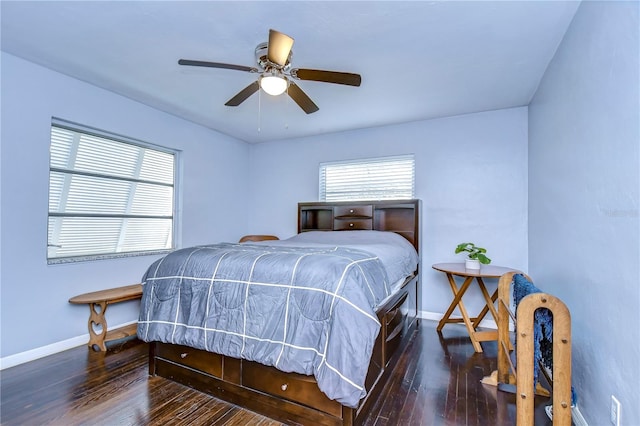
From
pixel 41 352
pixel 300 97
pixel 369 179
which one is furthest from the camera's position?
pixel 369 179

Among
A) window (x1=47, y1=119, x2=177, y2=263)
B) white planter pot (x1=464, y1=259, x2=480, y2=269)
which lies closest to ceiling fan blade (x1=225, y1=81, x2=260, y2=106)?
window (x1=47, y1=119, x2=177, y2=263)

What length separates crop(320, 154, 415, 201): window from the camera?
162 inches

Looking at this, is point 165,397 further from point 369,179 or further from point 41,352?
point 369,179

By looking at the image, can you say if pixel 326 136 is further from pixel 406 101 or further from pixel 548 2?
pixel 548 2

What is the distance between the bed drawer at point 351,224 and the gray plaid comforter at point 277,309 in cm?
187

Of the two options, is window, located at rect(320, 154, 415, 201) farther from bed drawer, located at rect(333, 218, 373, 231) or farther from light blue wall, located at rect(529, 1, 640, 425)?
light blue wall, located at rect(529, 1, 640, 425)

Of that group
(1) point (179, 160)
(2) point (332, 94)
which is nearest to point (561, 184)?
(2) point (332, 94)

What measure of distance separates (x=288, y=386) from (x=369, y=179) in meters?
3.12

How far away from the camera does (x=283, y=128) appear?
4426mm

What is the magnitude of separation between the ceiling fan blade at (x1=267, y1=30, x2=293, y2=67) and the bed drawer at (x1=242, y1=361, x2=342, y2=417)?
6.39ft

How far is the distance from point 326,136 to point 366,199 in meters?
1.21

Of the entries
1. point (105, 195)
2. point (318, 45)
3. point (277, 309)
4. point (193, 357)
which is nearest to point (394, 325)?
point (277, 309)

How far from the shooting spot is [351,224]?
165 inches

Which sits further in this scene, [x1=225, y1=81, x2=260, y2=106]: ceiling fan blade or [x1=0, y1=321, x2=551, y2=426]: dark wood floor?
[x1=225, y1=81, x2=260, y2=106]: ceiling fan blade
